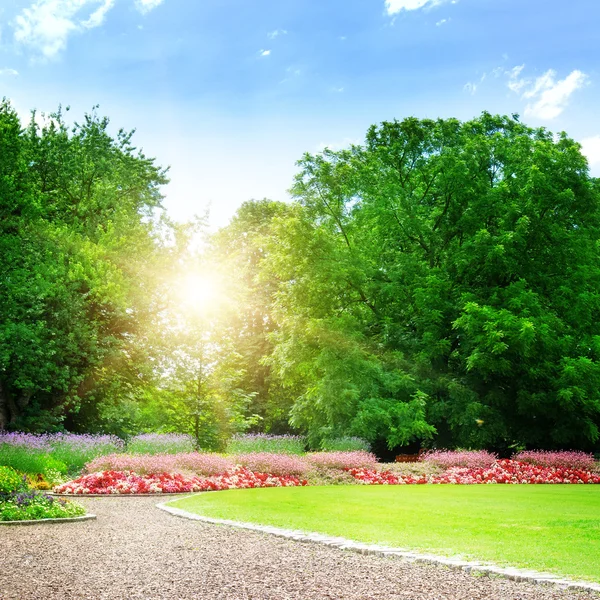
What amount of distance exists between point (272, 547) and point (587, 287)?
22.3m

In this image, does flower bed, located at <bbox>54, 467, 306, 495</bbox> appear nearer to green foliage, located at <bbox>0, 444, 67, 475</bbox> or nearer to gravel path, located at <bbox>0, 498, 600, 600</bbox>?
green foliage, located at <bbox>0, 444, 67, 475</bbox>

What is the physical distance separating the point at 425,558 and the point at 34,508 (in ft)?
21.1

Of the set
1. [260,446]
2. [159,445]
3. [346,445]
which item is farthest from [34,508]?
[346,445]

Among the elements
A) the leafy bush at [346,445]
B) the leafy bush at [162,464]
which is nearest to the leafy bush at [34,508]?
the leafy bush at [162,464]

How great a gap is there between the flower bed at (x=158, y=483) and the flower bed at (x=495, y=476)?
109 inches

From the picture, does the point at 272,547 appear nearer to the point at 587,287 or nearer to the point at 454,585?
the point at 454,585

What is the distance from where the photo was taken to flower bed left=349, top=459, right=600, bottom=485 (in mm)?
18703

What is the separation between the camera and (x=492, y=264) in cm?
2506

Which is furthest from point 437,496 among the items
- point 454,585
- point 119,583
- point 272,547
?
point 119,583

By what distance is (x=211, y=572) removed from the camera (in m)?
6.41

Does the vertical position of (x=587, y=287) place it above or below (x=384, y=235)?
below

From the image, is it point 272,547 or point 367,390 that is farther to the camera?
point 367,390

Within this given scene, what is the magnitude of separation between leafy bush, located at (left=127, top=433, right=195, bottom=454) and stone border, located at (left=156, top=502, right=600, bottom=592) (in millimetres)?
10901

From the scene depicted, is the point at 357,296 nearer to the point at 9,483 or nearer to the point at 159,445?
the point at 159,445
